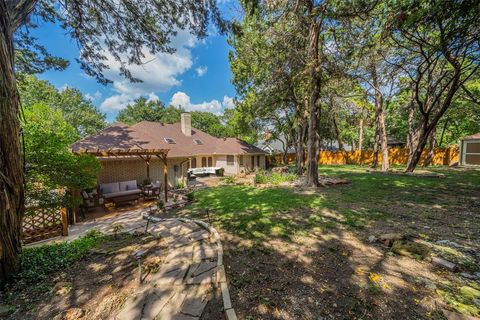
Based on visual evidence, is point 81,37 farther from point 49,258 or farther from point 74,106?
point 74,106

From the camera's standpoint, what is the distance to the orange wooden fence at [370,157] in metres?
22.3

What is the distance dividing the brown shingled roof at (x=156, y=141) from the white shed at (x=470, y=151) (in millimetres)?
19678

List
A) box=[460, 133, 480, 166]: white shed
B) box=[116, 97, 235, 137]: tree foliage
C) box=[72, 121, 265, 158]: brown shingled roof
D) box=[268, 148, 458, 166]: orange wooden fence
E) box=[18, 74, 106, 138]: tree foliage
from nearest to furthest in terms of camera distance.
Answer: box=[72, 121, 265, 158]: brown shingled roof, box=[460, 133, 480, 166]: white shed, box=[268, 148, 458, 166]: orange wooden fence, box=[18, 74, 106, 138]: tree foliage, box=[116, 97, 235, 137]: tree foliage

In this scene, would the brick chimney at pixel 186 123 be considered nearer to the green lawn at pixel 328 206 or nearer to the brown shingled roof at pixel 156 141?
the brown shingled roof at pixel 156 141

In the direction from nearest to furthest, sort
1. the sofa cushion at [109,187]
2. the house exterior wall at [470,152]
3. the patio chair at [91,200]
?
the patio chair at [91,200], the sofa cushion at [109,187], the house exterior wall at [470,152]

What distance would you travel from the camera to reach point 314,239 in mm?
4855

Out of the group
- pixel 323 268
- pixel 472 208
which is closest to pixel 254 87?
pixel 472 208

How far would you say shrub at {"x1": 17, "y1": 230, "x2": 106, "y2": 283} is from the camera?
13.1ft

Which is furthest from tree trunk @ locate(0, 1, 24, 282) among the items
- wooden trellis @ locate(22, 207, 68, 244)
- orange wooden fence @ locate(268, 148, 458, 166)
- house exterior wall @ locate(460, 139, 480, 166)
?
house exterior wall @ locate(460, 139, 480, 166)

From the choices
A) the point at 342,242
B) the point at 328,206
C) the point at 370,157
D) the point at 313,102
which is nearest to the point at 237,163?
the point at 313,102

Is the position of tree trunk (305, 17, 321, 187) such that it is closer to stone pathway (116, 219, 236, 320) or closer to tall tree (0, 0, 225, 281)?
tall tree (0, 0, 225, 281)

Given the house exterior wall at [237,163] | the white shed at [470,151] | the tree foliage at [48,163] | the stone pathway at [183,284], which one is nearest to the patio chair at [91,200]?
the tree foliage at [48,163]

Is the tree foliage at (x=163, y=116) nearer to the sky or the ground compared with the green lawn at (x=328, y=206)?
nearer to the sky

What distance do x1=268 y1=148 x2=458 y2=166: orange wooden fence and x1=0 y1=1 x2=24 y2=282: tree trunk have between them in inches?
1039
